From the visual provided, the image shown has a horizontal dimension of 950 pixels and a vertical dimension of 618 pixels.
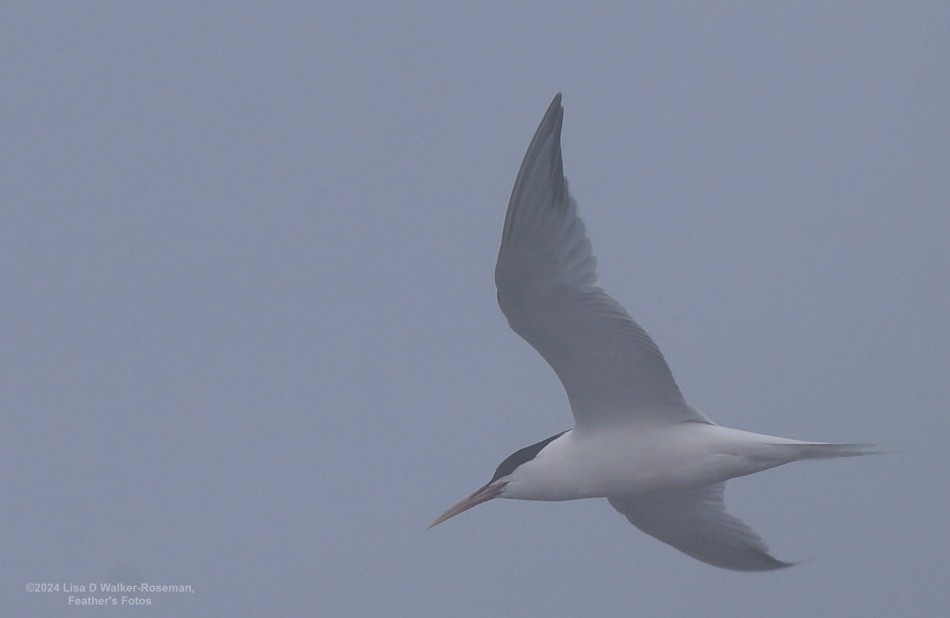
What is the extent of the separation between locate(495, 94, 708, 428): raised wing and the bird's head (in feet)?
1.15

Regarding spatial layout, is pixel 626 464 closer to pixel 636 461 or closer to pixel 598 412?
pixel 636 461

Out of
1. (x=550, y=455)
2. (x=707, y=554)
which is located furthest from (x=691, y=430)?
(x=707, y=554)

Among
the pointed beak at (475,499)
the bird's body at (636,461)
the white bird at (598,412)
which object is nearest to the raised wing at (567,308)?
the white bird at (598,412)

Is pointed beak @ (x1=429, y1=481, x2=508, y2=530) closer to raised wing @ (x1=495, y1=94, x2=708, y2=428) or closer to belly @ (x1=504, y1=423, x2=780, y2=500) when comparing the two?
belly @ (x1=504, y1=423, x2=780, y2=500)

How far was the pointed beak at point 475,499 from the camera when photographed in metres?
5.88

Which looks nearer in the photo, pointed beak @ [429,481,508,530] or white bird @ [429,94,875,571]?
white bird @ [429,94,875,571]

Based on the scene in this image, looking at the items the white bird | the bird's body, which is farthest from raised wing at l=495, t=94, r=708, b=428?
the bird's body

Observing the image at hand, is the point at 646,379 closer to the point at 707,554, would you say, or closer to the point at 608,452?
the point at 608,452

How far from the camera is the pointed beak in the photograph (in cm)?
588

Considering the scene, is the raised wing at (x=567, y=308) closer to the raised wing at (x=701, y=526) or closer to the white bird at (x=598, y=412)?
the white bird at (x=598, y=412)

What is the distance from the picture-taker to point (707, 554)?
645 cm

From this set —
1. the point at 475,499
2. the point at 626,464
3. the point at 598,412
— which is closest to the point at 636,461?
the point at 626,464

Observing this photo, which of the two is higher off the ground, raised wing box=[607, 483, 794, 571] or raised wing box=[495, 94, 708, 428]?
raised wing box=[495, 94, 708, 428]

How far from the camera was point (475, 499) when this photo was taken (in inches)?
233
